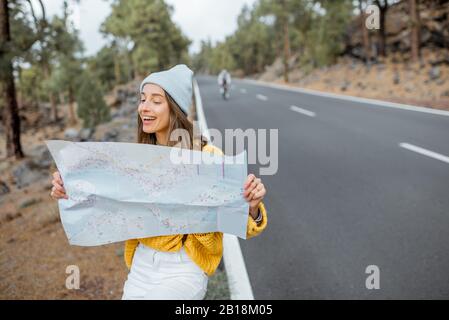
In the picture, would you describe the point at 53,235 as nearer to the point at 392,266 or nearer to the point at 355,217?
the point at 355,217

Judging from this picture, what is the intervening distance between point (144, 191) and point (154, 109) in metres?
0.50

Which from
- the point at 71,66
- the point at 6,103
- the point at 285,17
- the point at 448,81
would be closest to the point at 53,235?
the point at 6,103

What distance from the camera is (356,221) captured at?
171 inches

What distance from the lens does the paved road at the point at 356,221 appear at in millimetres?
2990

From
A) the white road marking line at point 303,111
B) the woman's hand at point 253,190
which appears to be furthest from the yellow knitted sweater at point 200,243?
the white road marking line at point 303,111

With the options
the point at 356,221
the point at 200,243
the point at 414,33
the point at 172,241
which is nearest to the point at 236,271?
the point at 356,221

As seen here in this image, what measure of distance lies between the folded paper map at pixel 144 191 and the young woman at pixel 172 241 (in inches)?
3.3

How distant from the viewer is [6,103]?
12.5 meters

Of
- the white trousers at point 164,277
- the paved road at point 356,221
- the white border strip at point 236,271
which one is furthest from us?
the white border strip at point 236,271

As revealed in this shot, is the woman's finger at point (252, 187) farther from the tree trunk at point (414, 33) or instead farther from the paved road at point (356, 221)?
the tree trunk at point (414, 33)

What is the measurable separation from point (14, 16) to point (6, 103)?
4342 millimetres

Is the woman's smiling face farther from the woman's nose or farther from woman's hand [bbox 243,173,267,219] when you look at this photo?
woman's hand [bbox 243,173,267,219]

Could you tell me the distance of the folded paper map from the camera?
174cm

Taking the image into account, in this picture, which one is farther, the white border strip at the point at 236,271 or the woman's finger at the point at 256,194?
the white border strip at the point at 236,271
